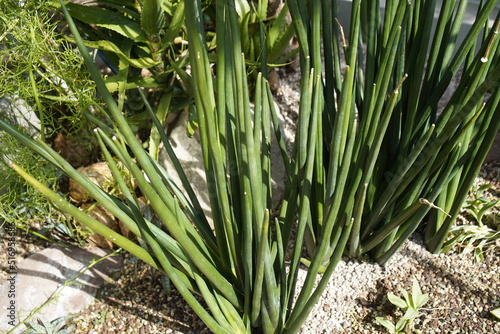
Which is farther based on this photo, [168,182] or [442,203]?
[442,203]

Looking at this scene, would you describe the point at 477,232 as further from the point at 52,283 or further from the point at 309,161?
the point at 52,283

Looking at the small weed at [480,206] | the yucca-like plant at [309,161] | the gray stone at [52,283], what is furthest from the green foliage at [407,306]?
the gray stone at [52,283]

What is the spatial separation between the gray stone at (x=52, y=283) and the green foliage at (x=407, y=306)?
0.67 metres

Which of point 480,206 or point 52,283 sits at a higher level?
point 480,206

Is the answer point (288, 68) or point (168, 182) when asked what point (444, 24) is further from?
point (288, 68)

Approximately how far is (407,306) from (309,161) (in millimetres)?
437

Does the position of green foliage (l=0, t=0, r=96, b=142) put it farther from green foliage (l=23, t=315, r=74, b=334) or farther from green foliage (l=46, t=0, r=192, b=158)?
green foliage (l=23, t=315, r=74, b=334)

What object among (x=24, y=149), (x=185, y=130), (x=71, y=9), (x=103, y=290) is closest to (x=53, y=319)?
(x=103, y=290)

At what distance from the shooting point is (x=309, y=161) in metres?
0.90

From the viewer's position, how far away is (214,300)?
937 millimetres

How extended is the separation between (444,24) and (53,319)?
3.51 feet

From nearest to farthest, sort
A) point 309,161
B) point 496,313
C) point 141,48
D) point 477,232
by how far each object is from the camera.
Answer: point 309,161 < point 496,313 < point 477,232 < point 141,48

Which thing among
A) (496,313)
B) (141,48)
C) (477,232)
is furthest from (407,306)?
(141,48)

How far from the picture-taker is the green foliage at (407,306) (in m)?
1.09
